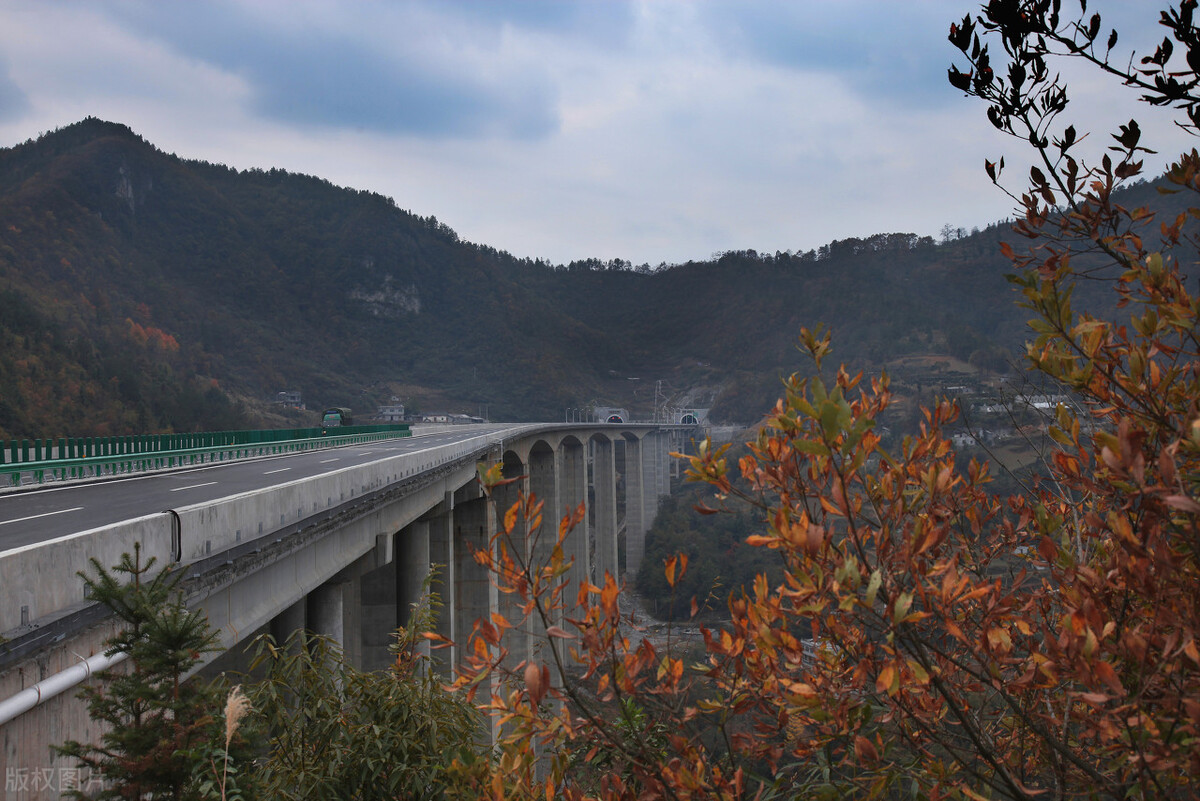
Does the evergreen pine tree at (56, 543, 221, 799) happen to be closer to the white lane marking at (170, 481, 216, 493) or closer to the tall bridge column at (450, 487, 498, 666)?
the white lane marking at (170, 481, 216, 493)

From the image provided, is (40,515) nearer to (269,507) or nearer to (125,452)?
(269,507)

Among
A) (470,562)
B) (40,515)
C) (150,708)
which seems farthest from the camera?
(470,562)

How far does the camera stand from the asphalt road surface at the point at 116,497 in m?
10.3

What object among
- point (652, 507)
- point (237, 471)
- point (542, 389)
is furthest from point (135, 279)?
point (237, 471)

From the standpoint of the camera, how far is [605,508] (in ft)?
247

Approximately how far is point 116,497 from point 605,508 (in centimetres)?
6202

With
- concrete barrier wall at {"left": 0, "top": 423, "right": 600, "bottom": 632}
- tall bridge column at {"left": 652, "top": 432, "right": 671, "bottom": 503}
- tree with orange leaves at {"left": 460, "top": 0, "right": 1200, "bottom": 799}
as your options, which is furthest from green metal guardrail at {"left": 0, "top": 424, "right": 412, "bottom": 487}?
tall bridge column at {"left": 652, "top": 432, "right": 671, "bottom": 503}

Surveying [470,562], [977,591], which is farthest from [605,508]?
[977,591]

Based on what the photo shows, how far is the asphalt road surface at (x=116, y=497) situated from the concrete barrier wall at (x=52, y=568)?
1714 mm

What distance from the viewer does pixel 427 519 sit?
23.3 metres

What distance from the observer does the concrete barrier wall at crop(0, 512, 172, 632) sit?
5016mm

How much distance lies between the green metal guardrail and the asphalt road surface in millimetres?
738

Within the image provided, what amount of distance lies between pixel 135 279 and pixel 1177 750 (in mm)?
138157

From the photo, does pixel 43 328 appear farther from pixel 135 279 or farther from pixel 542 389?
pixel 542 389
